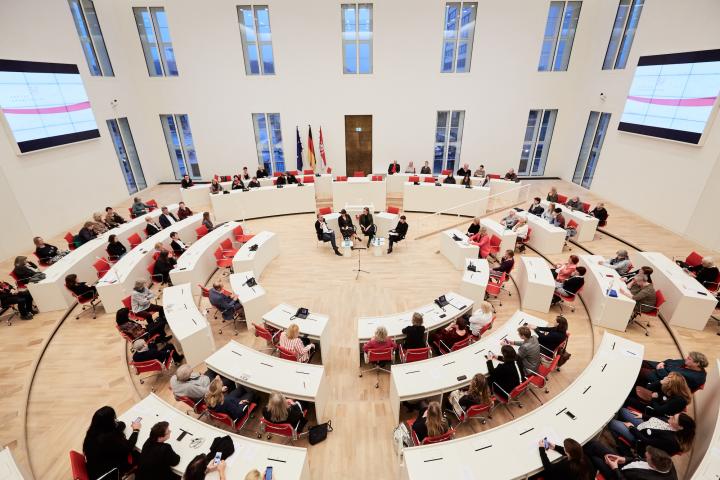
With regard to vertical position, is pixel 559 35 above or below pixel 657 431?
above

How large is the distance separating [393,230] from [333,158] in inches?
273

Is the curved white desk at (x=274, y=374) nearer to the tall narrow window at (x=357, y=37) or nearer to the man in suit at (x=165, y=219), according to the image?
the man in suit at (x=165, y=219)

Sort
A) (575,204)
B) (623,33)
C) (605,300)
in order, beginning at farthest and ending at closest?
(623,33)
(575,204)
(605,300)

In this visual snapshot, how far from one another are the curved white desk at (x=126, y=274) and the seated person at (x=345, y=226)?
15.4ft

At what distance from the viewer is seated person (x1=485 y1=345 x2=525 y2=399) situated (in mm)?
4578

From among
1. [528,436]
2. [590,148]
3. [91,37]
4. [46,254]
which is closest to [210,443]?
[528,436]

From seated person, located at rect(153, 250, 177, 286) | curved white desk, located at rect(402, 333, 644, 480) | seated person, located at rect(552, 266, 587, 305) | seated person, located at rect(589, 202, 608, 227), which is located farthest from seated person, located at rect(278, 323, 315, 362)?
seated person, located at rect(589, 202, 608, 227)

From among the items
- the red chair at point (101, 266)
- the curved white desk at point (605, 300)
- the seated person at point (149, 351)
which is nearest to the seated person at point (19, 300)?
the red chair at point (101, 266)

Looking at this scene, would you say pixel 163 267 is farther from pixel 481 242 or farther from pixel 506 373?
pixel 481 242

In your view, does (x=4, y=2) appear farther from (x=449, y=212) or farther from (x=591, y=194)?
(x=591, y=194)

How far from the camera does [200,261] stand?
8.16 meters

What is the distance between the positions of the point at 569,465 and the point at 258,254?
7.21 m

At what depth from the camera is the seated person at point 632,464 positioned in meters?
3.16

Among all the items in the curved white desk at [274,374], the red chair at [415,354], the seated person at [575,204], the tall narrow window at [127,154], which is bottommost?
the red chair at [415,354]
